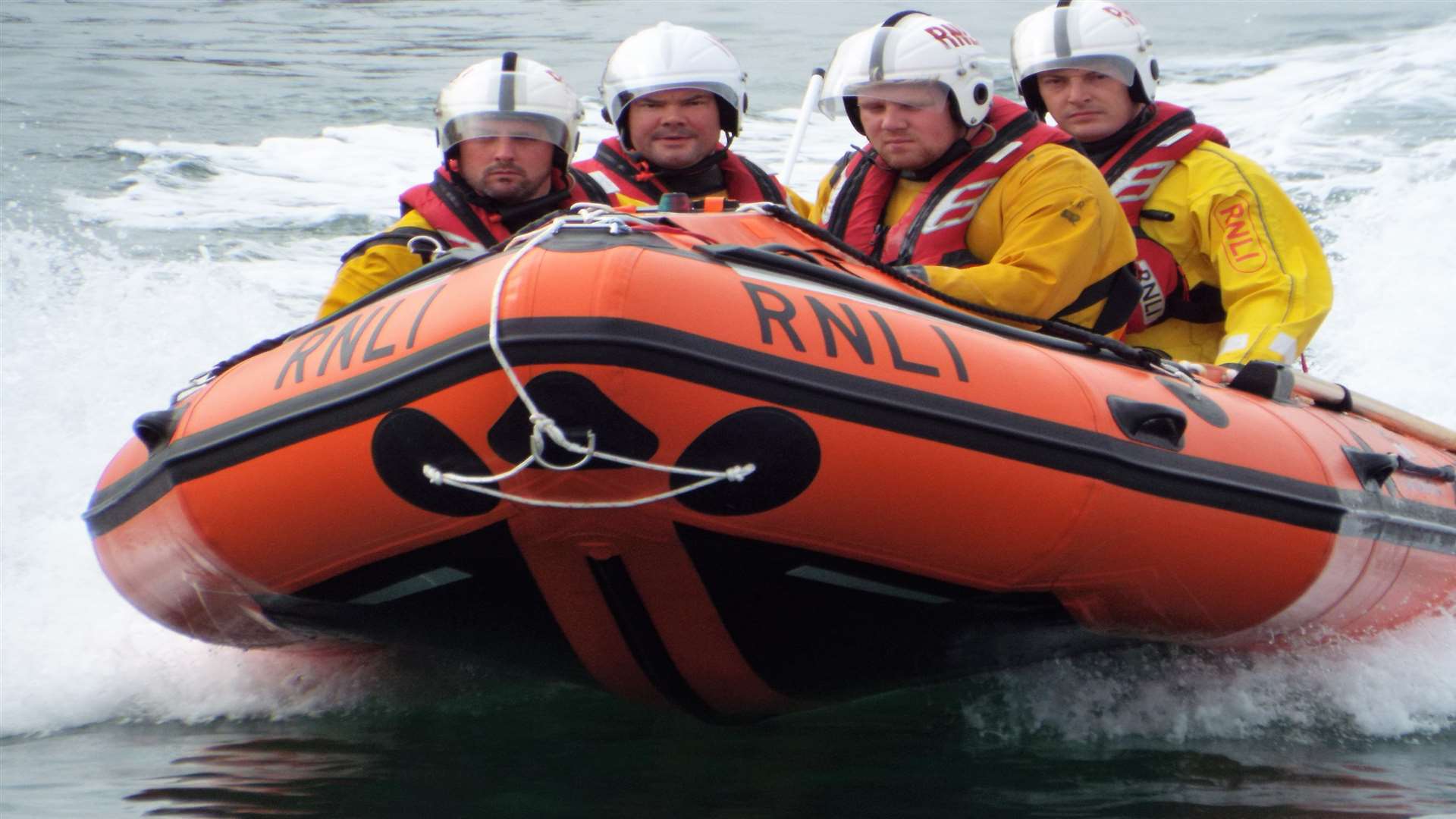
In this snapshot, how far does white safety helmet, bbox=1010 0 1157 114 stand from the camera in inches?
159

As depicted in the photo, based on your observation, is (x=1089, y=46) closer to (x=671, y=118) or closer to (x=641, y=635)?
(x=671, y=118)

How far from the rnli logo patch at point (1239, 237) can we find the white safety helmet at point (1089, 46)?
1.14 ft

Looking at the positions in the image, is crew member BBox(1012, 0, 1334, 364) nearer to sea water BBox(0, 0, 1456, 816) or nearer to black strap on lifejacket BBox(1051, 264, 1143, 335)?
black strap on lifejacket BBox(1051, 264, 1143, 335)

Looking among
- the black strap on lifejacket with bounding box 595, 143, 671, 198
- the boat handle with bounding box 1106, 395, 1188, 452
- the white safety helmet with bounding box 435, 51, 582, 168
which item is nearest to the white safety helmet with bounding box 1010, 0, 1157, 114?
the black strap on lifejacket with bounding box 595, 143, 671, 198

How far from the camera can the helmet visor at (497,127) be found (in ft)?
10.9

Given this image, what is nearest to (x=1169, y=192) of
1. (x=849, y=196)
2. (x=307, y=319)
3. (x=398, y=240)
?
(x=849, y=196)

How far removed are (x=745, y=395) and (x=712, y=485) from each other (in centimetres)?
13

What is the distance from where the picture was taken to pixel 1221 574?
2660 mm

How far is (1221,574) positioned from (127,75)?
8897 mm

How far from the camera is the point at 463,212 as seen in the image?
3309 mm

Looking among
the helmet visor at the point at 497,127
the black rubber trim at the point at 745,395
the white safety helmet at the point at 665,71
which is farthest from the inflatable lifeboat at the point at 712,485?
the white safety helmet at the point at 665,71

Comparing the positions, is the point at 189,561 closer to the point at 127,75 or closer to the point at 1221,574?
the point at 1221,574

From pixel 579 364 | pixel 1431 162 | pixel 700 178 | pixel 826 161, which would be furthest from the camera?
pixel 826 161

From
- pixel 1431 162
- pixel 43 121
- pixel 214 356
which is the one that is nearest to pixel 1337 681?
pixel 214 356
